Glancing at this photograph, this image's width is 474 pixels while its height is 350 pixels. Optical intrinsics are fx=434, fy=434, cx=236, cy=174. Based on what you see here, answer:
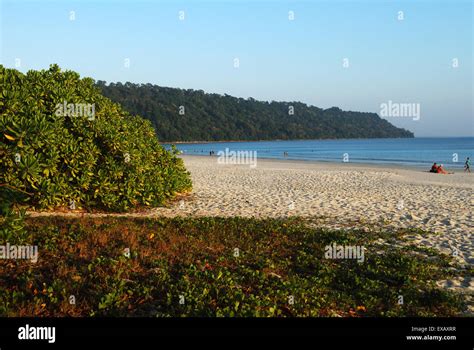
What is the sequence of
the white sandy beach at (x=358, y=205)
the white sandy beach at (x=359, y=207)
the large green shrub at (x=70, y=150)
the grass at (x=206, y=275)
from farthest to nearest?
1. the white sandy beach at (x=358, y=205)
2. the white sandy beach at (x=359, y=207)
3. the large green shrub at (x=70, y=150)
4. the grass at (x=206, y=275)

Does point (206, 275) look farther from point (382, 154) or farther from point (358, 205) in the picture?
point (382, 154)

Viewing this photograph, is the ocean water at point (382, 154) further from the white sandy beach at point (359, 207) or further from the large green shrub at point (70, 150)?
the large green shrub at point (70, 150)

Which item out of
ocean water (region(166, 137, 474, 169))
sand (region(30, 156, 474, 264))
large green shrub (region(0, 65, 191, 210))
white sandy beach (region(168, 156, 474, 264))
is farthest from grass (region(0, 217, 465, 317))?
ocean water (region(166, 137, 474, 169))

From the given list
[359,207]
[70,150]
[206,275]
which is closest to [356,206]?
[359,207]

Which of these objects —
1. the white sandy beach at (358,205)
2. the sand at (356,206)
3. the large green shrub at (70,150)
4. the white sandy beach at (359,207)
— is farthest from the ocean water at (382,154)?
the large green shrub at (70,150)

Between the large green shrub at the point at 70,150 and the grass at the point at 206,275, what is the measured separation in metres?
1.77

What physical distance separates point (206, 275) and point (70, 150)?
23.3 ft

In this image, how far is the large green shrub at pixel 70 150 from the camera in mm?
10758

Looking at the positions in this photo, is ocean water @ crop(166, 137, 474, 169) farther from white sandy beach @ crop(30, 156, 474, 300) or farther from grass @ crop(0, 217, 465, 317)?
grass @ crop(0, 217, 465, 317)

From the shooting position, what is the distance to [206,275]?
7.39 m

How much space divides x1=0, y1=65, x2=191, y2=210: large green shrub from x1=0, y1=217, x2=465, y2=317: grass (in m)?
1.77

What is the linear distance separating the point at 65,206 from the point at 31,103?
321 cm

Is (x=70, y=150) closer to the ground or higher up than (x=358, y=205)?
higher up
